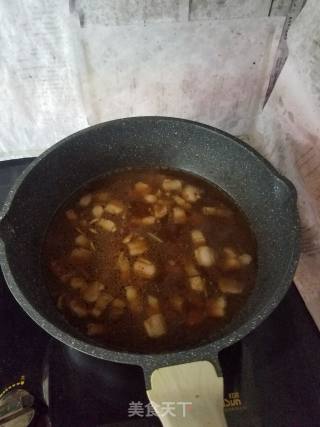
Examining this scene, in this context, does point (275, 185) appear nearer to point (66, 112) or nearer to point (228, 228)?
point (228, 228)

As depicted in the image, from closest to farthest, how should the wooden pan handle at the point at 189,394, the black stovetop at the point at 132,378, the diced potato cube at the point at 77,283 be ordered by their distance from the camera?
the wooden pan handle at the point at 189,394
the black stovetop at the point at 132,378
the diced potato cube at the point at 77,283

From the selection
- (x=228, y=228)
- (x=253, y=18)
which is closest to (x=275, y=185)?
(x=228, y=228)

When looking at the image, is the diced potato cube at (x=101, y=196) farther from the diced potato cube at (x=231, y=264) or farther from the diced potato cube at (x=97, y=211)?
the diced potato cube at (x=231, y=264)

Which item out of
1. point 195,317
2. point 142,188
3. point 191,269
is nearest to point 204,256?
point 191,269

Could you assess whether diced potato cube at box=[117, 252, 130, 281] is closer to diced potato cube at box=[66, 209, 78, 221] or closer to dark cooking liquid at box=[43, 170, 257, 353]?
dark cooking liquid at box=[43, 170, 257, 353]

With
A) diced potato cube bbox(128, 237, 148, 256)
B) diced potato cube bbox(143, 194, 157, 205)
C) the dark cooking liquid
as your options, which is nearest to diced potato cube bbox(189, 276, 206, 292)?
the dark cooking liquid

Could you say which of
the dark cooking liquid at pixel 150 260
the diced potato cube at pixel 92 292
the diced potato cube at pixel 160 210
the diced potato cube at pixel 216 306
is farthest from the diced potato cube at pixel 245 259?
the diced potato cube at pixel 92 292

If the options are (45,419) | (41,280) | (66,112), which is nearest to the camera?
(45,419)
